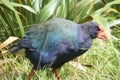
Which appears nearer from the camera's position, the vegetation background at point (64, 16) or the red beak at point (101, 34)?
the red beak at point (101, 34)

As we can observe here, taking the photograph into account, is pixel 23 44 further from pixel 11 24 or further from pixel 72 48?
pixel 11 24

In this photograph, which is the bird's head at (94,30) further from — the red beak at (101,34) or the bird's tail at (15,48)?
the bird's tail at (15,48)

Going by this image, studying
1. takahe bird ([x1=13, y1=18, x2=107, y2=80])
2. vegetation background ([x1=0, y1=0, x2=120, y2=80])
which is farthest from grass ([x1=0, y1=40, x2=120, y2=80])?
takahe bird ([x1=13, y1=18, x2=107, y2=80])

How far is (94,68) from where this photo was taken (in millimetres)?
4043

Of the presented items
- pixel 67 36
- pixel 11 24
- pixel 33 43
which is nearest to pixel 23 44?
pixel 33 43

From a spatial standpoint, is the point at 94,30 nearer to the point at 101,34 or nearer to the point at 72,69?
the point at 101,34

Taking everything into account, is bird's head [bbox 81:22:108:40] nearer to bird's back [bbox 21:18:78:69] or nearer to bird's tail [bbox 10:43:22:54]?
bird's back [bbox 21:18:78:69]

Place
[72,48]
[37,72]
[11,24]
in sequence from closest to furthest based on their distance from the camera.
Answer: [72,48] < [37,72] < [11,24]

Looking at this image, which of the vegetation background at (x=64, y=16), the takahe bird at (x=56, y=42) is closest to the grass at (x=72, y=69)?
the vegetation background at (x=64, y=16)

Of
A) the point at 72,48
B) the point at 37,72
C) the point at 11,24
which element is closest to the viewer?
the point at 72,48

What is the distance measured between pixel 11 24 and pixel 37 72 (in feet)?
2.48

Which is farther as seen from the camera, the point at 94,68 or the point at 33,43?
the point at 94,68

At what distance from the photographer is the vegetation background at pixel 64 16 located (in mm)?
3821

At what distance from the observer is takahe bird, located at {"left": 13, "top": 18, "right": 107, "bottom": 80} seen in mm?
3486
